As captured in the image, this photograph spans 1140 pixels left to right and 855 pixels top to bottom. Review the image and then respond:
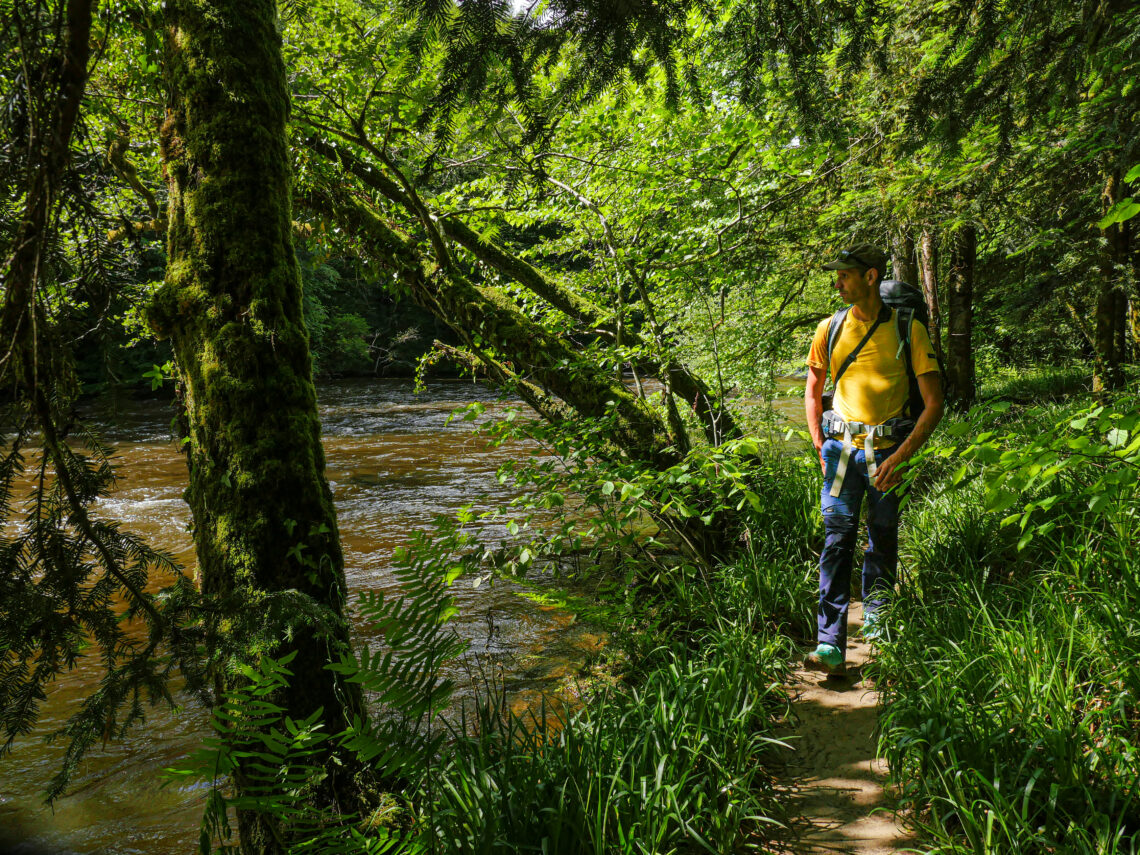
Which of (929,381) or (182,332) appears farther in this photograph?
(929,381)

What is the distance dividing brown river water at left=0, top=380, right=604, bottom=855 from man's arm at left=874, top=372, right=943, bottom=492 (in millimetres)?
2313

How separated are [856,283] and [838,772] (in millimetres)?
2525

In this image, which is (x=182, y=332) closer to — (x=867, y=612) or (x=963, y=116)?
(x=867, y=612)

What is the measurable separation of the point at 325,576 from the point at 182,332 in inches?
42.5

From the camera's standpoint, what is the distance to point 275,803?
66.1 inches

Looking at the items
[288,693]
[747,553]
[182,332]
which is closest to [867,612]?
[747,553]

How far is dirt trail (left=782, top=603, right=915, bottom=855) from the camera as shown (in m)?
2.28

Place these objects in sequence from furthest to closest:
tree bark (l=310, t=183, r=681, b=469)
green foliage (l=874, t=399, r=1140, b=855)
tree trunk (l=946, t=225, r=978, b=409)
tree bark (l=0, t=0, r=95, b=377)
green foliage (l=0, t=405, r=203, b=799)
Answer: tree trunk (l=946, t=225, r=978, b=409) < tree bark (l=310, t=183, r=681, b=469) < green foliage (l=874, t=399, r=1140, b=855) < green foliage (l=0, t=405, r=203, b=799) < tree bark (l=0, t=0, r=95, b=377)

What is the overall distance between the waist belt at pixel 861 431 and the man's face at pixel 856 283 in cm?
70

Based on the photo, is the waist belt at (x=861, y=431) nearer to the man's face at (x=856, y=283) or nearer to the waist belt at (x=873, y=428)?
the waist belt at (x=873, y=428)

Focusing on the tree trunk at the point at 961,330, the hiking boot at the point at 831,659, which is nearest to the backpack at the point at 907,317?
the hiking boot at the point at 831,659

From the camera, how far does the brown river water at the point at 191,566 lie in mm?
3275

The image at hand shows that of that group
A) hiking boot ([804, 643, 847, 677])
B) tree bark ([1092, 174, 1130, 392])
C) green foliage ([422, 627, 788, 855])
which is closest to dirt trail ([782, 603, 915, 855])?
hiking boot ([804, 643, 847, 677])

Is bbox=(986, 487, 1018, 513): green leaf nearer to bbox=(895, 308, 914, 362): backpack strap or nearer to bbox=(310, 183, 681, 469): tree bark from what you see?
bbox=(895, 308, 914, 362): backpack strap
